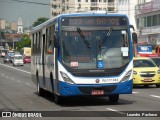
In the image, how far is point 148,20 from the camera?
229 feet

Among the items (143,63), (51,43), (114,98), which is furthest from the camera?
(143,63)

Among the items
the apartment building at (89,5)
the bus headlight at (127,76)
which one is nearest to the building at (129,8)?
the apartment building at (89,5)

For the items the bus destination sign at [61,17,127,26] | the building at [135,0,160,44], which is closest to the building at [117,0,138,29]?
the building at [135,0,160,44]

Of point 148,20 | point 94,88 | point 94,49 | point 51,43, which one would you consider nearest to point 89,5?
point 148,20

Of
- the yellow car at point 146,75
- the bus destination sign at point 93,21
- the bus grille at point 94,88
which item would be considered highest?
the bus destination sign at point 93,21

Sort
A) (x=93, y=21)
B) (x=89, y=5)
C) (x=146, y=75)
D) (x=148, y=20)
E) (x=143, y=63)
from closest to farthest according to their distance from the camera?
(x=93, y=21) < (x=146, y=75) < (x=143, y=63) < (x=148, y=20) < (x=89, y=5)

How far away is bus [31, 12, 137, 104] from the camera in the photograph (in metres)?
18.0

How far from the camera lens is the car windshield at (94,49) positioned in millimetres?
18078

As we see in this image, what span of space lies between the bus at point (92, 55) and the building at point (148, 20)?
4658 centimetres

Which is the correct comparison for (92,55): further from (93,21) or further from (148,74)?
(148,74)

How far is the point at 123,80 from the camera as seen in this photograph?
1825cm

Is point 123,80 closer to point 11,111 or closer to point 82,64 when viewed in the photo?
point 82,64

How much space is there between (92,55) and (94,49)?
0.24 m

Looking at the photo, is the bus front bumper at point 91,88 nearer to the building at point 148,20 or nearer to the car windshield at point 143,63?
the car windshield at point 143,63
